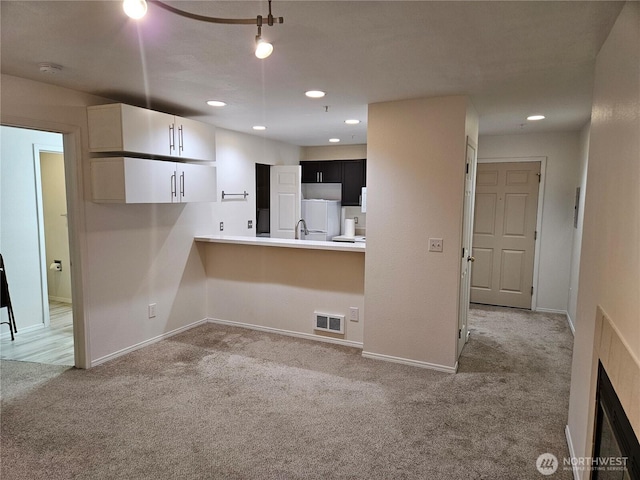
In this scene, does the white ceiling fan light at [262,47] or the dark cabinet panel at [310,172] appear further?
the dark cabinet panel at [310,172]

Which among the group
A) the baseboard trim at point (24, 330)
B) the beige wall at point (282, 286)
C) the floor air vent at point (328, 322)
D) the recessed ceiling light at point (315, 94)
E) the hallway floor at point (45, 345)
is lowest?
the hallway floor at point (45, 345)

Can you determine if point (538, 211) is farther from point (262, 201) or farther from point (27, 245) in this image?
point (27, 245)

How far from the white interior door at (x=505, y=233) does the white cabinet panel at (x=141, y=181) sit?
152 inches

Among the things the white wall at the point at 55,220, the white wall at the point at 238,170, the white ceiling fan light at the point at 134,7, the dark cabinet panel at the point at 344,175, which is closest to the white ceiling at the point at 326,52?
the white ceiling fan light at the point at 134,7

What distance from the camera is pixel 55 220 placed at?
5422 millimetres

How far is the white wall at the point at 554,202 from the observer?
494 centimetres

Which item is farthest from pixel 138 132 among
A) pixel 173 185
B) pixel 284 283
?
pixel 284 283

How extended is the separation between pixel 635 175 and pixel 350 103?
2.45 metres

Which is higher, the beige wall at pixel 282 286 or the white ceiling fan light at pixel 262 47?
the white ceiling fan light at pixel 262 47

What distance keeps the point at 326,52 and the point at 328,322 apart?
2.63 metres

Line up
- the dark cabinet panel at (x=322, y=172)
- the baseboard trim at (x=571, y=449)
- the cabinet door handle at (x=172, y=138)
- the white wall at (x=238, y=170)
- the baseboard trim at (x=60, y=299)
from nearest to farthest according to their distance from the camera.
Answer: the baseboard trim at (x=571, y=449)
the cabinet door handle at (x=172, y=138)
the white wall at (x=238, y=170)
the baseboard trim at (x=60, y=299)
the dark cabinet panel at (x=322, y=172)

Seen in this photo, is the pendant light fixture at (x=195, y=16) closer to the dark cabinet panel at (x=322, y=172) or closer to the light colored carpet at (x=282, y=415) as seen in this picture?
the light colored carpet at (x=282, y=415)

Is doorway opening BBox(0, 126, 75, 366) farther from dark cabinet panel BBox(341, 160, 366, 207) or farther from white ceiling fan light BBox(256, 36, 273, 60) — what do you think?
dark cabinet panel BBox(341, 160, 366, 207)

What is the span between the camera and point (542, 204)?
202 inches
